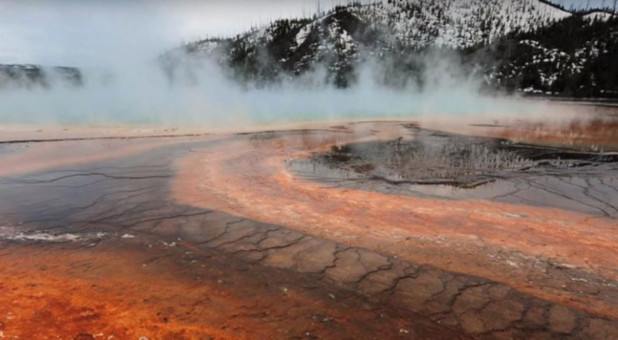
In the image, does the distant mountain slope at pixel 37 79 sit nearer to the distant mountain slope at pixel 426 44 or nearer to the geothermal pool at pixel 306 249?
the distant mountain slope at pixel 426 44

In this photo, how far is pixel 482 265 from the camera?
3746mm

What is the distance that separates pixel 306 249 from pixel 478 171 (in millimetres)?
5270

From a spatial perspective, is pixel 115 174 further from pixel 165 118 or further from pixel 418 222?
pixel 165 118

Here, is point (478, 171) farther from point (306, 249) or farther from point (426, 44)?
point (426, 44)

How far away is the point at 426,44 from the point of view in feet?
286

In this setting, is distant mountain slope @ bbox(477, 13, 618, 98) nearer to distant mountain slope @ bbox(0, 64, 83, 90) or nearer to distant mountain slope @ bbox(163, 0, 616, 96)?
distant mountain slope @ bbox(163, 0, 616, 96)

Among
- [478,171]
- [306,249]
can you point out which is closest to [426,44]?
[478,171]

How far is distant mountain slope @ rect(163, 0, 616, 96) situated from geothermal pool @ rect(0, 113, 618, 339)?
50.8 m

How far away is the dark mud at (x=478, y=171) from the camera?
619 cm

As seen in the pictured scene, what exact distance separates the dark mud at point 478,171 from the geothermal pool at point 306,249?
0.07 meters

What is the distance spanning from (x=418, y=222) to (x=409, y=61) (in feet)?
253

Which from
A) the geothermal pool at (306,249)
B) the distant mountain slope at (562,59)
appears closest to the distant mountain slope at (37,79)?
the geothermal pool at (306,249)

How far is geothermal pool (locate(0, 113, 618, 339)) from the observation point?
9.40 ft

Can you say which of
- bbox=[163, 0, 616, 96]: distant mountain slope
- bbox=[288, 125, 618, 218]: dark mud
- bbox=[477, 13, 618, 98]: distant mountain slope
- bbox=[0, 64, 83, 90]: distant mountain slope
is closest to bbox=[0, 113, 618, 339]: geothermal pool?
bbox=[288, 125, 618, 218]: dark mud
